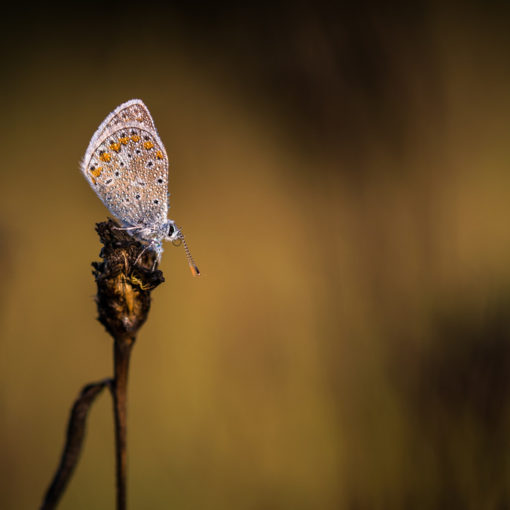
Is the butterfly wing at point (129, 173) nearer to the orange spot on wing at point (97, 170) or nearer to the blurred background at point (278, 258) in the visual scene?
the orange spot on wing at point (97, 170)

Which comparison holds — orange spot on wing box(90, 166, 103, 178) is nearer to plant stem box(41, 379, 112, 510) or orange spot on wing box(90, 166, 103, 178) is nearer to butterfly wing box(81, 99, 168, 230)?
butterfly wing box(81, 99, 168, 230)

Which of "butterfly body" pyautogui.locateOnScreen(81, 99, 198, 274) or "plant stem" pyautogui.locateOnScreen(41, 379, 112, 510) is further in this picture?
"butterfly body" pyautogui.locateOnScreen(81, 99, 198, 274)

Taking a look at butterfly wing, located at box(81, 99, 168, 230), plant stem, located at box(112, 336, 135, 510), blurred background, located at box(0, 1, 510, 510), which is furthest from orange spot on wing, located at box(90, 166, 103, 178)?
plant stem, located at box(112, 336, 135, 510)

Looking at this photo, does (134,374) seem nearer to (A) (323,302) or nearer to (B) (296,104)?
(A) (323,302)

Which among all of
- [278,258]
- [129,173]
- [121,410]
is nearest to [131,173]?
[129,173]

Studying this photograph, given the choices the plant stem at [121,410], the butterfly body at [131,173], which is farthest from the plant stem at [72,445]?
the butterfly body at [131,173]
